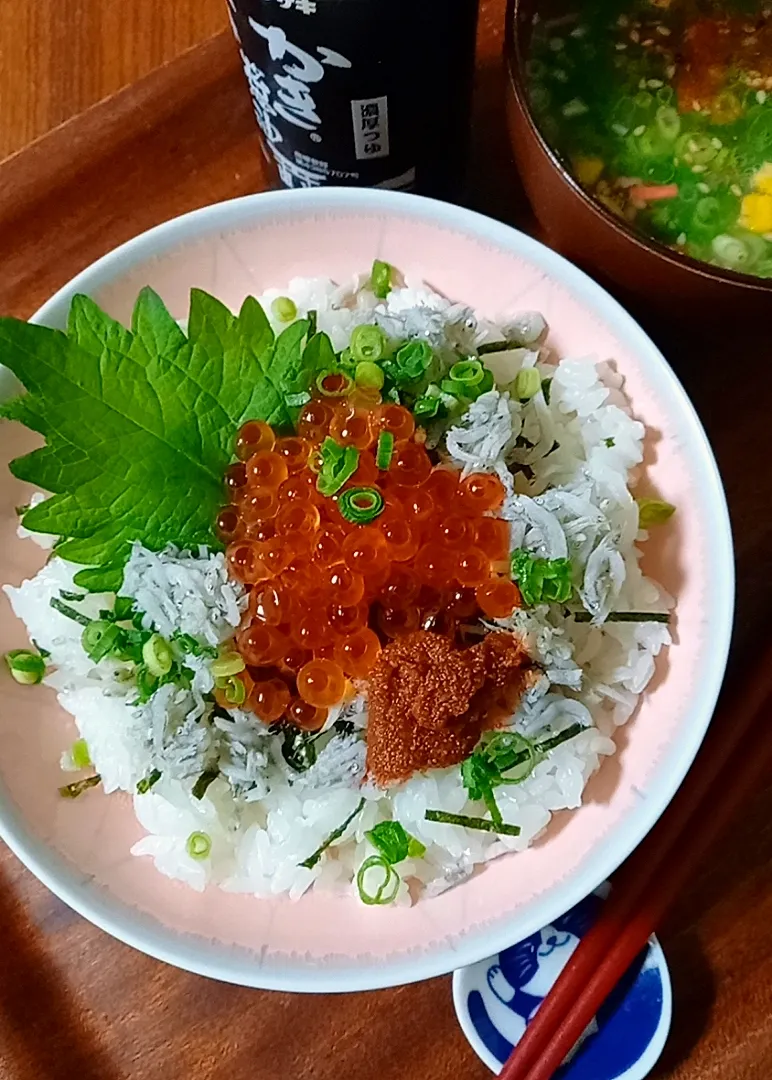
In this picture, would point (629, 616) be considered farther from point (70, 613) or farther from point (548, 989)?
point (70, 613)

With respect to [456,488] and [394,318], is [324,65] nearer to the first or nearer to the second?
[394,318]

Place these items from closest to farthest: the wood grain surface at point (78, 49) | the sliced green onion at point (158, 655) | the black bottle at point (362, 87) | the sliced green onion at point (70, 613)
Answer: the black bottle at point (362, 87) < the sliced green onion at point (158, 655) < the sliced green onion at point (70, 613) < the wood grain surface at point (78, 49)

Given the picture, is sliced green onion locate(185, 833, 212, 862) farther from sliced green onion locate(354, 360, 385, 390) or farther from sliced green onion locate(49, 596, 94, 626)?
sliced green onion locate(354, 360, 385, 390)

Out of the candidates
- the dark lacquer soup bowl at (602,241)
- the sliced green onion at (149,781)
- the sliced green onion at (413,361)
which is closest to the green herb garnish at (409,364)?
the sliced green onion at (413,361)

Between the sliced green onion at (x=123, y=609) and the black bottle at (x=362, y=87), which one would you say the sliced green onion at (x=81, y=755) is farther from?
the black bottle at (x=362, y=87)

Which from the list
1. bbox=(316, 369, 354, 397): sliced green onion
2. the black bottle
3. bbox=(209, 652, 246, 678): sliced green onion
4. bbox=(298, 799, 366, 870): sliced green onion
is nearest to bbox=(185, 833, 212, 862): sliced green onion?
bbox=(298, 799, 366, 870): sliced green onion

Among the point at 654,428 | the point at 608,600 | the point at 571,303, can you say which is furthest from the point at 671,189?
the point at 608,600

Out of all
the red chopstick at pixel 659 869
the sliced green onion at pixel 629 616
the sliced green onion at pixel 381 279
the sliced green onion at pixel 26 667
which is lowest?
the red chopstick at pixel 659 869
